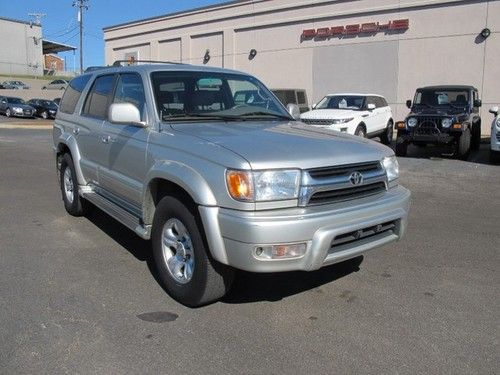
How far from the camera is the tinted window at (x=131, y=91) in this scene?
15.5ft

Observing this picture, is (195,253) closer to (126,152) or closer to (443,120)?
(126,152)

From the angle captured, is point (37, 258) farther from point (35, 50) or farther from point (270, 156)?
point (35, 50)

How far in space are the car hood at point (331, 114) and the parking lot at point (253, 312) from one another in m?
8.68

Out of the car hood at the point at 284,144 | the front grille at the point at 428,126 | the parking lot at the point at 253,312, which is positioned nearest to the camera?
the parking lot at the point at 253,312

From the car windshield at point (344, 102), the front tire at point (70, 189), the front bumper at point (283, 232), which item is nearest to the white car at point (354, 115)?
the car windshield at point (344, 102)

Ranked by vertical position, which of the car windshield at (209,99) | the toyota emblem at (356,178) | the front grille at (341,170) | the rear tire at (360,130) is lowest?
the rear tire at (360,130)

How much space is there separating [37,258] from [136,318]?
1.83m

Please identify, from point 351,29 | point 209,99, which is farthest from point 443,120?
point 351,29

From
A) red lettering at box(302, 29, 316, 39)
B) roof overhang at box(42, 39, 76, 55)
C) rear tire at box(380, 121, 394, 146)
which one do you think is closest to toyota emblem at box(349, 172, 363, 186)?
rear tire at box(380, 121, 394, 146)

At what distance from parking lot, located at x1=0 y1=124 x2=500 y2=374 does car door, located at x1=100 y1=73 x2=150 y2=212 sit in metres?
0.70

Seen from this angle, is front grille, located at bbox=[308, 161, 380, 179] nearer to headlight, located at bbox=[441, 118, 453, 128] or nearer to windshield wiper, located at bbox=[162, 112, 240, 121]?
windshield wiper, located at bbox=[162, 112, 240, 121]

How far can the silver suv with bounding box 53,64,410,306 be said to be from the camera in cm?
341

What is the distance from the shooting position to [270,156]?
349cm

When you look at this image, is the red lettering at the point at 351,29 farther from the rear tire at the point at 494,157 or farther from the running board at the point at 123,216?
the running board at the point at 123,216
